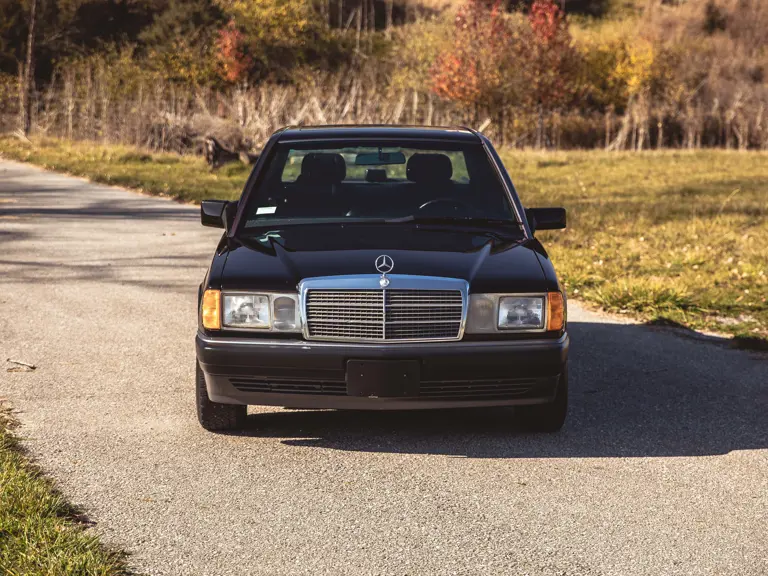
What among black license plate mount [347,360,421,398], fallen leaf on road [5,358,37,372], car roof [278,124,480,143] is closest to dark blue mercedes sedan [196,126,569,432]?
black license plate mount [347,360,421,398]

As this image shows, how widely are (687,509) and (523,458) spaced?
0.91 m

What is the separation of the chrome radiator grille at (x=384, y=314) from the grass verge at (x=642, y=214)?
155 inches

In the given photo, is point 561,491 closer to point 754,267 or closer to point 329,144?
point 329,144

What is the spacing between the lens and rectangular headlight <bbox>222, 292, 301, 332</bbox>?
16.9ft

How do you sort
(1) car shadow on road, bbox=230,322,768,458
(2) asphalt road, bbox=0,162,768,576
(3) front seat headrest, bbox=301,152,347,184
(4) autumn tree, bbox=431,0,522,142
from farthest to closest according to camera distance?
(4) autumn tree, bbox=431,0,522,142, (3) front seat headrest, bbox=301,152,347,184, (1) car shadow on road, bbox=230,322,768,458, (2) asphalt road, bbox=0,162,768,576

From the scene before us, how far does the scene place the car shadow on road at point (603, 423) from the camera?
5.41 meters

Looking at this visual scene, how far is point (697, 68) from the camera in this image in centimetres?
5594

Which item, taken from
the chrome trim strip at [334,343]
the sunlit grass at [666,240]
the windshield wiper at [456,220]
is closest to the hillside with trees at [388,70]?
the sunlit grass at [666,240]

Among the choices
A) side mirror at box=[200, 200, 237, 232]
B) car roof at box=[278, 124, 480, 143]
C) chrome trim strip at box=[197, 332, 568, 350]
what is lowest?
chrome trim strip at box=[197, 332, 568, 350]

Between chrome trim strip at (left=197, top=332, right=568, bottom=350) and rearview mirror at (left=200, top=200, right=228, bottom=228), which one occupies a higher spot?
rearview mirror at (left=200, top=200, right=228, bottom=228)

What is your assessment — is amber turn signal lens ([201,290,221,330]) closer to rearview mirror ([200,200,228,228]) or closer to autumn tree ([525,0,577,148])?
rearview mirror ([200,200,228,228])

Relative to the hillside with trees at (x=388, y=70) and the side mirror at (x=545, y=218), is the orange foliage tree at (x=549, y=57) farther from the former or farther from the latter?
the side mirror at (x=545, y=218)

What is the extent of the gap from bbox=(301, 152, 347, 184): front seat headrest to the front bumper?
1557 millimetres

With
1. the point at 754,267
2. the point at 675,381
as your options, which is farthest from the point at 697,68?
the point at 675,381
